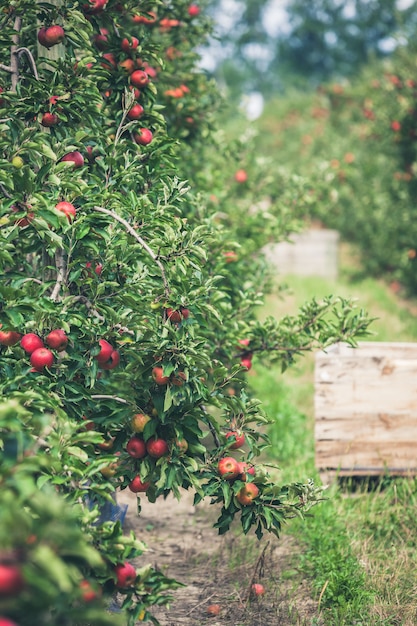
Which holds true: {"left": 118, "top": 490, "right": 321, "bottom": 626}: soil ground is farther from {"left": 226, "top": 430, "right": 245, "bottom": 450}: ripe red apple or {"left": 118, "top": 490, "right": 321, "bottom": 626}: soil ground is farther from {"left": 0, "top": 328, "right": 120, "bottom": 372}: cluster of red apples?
{"left": 0, "top": 328, "right": 120, "bottom": 372}: cluster of red apples

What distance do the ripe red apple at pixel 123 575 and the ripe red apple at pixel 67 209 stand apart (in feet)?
3.35

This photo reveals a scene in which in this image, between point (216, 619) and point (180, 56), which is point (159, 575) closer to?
point (216, 619)

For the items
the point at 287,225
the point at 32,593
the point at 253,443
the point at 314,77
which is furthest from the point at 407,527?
the point at 314,77

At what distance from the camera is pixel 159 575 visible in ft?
5.57

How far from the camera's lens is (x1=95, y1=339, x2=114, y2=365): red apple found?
209 centimetres

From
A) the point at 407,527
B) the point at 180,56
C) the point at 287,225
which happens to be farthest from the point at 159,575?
the point at 180,56

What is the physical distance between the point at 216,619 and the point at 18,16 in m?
2.36

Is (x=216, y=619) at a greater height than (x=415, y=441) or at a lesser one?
lesser

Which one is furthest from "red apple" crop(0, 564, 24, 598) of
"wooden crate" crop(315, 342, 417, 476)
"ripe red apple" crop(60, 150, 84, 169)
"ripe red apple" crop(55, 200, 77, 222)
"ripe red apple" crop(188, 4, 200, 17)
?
"ripe red apple" crop(188, 4, 200, 17)

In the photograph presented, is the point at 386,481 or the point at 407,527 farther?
the point at 386,481

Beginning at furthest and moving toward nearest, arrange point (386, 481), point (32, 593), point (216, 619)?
1. point (386, 481)
2. point (216, 619)
3. point (32, 593)

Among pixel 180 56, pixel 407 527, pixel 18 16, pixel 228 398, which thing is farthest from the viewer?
pixel 180 56

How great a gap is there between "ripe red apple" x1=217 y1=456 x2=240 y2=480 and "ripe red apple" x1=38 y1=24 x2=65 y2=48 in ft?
4.95

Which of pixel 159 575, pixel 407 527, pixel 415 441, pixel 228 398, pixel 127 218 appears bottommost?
pixel 407 527
